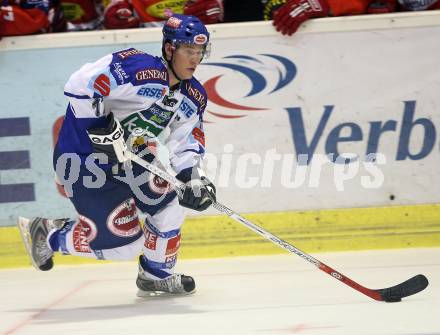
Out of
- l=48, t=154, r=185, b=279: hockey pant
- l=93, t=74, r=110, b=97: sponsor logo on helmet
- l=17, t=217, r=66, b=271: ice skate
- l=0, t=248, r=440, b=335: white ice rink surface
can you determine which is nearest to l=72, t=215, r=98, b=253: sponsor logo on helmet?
l=48, t=154, r=185, b=279: hockey pant

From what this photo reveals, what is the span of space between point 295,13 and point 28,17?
149 centimetres

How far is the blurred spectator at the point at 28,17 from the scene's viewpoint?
522cm

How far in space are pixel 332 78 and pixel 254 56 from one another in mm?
452

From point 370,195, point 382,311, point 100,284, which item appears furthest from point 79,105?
point 370,195

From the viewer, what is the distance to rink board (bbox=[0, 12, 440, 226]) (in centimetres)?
518

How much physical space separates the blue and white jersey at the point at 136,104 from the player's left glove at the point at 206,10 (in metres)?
1.13

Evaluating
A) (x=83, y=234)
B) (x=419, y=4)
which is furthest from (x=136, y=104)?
(x=419, y=4)

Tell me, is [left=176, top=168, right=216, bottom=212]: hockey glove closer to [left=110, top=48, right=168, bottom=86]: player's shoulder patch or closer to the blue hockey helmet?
[left=110, top=48, right=168, bottom=86]: player's shoulder patch

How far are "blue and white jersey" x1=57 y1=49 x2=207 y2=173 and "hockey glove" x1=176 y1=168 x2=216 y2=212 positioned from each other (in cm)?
8

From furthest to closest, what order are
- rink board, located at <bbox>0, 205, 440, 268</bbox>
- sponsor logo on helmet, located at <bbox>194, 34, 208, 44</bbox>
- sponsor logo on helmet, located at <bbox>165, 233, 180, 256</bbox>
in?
rink board, located at <bbox>0, 205, 440, 268</bbox> < sponsor logo on helmet, located at <bbox>165, 233, 180, 256</bbox> < sponsor logo on helmet, located at <bbox>194, 34, 208, 44</bbox>

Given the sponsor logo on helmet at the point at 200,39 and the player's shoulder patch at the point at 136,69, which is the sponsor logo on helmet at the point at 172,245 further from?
the sponsor logo on helmet at the point at 200,39

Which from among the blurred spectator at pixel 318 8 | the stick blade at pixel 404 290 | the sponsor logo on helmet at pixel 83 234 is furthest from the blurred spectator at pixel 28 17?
the stick blade at pixel 404 290

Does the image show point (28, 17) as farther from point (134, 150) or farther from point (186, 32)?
point (186, 32)

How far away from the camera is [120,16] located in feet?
18.0
